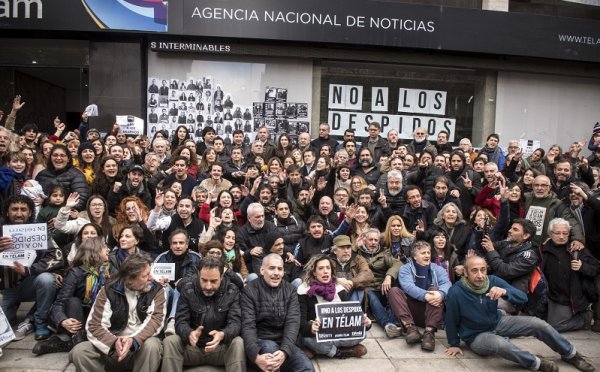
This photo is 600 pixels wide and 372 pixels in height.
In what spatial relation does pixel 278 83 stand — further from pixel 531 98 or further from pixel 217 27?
pixel 531 98

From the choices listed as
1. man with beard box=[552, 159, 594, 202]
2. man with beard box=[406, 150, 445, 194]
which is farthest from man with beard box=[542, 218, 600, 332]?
man with beard box=[406, 150, 445, 194]

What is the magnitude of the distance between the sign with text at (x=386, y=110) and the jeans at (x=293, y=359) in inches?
367

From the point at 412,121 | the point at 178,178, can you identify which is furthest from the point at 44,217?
the point at 412,121

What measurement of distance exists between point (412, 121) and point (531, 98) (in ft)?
12.4

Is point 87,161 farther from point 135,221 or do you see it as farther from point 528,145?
point 528,145

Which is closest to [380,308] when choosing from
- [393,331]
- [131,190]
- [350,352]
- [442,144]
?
[393,331]

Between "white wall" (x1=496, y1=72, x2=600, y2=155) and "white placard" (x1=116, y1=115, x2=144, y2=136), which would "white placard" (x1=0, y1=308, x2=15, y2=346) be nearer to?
"white placard" (x1=116, y1=115, x2=144, y2=136)

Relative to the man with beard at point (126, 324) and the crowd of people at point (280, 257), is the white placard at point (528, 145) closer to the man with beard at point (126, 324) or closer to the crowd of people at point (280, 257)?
the crowd of people at point (280, 257)

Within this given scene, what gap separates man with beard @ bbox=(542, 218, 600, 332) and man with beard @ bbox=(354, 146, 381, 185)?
11.1 ft

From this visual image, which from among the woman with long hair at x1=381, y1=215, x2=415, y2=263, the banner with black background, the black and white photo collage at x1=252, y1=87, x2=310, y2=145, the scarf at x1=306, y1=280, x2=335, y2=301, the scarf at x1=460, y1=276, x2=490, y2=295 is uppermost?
the banner with black background

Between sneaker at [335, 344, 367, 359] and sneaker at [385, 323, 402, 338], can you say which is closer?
sneaker at [335, 344, 367, 359]

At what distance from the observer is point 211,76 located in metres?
12.8

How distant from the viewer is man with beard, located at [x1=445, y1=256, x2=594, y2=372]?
5133mm

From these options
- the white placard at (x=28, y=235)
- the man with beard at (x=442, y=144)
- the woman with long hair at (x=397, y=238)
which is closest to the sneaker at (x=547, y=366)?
the woman with long hair at (x=397, y=238)
